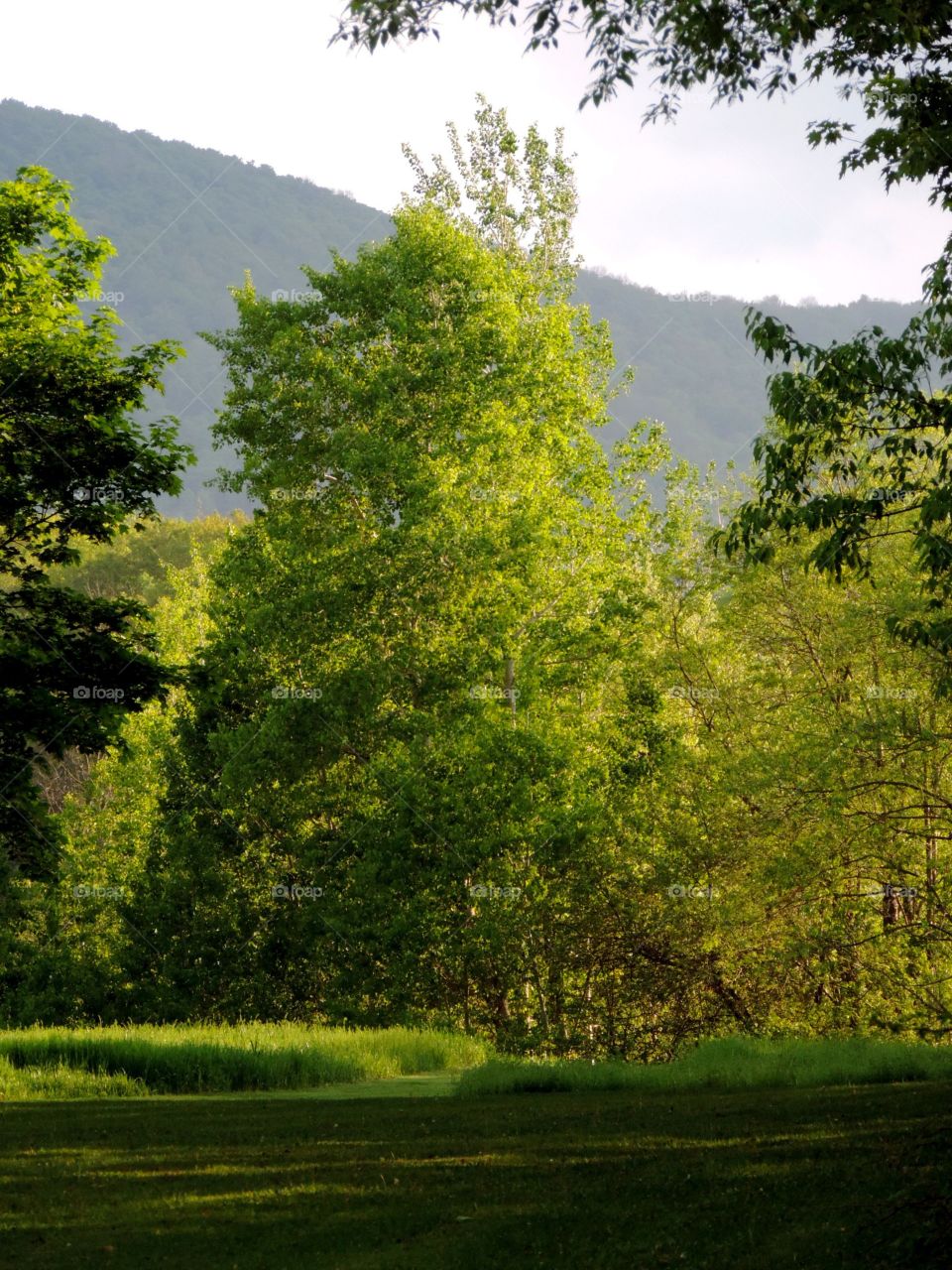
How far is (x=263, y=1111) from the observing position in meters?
13.2

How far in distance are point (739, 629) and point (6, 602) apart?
14.0 m

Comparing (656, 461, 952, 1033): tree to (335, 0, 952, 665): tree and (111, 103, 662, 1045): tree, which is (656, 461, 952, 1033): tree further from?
(335, 0, 952, 665): tree

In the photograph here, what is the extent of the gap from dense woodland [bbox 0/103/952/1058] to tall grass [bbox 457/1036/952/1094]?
371 centimetres

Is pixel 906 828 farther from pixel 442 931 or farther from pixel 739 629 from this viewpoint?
pixel 442 931

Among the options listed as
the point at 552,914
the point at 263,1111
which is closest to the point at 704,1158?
the point at 263,1111

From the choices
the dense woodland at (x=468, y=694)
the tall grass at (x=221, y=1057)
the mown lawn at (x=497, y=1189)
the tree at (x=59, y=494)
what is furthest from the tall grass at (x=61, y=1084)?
the tree at (x=59, y=494)

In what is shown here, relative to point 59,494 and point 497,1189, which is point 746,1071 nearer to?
point 497,1189

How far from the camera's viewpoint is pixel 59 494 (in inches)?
842

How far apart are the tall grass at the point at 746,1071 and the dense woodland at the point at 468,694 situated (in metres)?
3.71

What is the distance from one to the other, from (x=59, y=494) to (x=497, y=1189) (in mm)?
15568

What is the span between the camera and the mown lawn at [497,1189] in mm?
7152

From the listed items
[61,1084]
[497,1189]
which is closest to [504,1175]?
[497,1189]

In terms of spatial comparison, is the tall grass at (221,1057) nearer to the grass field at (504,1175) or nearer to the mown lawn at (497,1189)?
the grass field at (504,1175)

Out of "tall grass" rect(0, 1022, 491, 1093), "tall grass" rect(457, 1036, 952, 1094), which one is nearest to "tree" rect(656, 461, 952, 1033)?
"tall grass" rect(457, 1036, 952, 1094)
